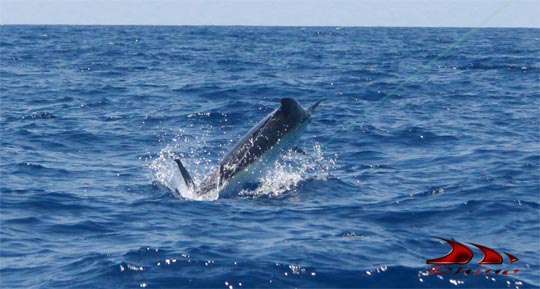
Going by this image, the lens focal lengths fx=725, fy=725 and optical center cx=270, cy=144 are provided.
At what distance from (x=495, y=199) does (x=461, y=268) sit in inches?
152

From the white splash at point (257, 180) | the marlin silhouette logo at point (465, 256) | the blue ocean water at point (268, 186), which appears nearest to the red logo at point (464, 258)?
the marlin silhouette logo at point (465, 256)

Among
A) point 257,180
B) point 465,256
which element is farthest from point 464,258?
point 257,180

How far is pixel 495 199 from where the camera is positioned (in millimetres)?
12312

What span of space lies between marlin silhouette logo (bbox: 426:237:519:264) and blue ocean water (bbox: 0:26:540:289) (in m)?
0.12

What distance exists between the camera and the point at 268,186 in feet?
45.3

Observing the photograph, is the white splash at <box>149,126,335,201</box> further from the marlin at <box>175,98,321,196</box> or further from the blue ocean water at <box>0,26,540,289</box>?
the marlin at <box>175,98,321,196</box>

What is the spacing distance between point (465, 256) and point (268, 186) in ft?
17.1

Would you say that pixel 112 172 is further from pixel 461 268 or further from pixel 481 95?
pixel 481 95

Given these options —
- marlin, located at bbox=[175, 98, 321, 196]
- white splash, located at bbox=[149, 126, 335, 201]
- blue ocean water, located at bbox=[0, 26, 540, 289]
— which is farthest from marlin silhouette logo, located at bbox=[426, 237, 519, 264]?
marlin, located at bbox=[175, 98, 321, 196]

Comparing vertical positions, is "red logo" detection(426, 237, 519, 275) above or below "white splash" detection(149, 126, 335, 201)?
below

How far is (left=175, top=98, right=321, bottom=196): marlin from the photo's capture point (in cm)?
1322

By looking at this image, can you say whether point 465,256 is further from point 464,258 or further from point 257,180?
point 257,180

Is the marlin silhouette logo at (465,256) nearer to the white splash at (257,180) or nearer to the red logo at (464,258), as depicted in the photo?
the red logo at (464,258)

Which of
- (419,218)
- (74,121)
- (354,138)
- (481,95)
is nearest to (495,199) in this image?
(419,218)
